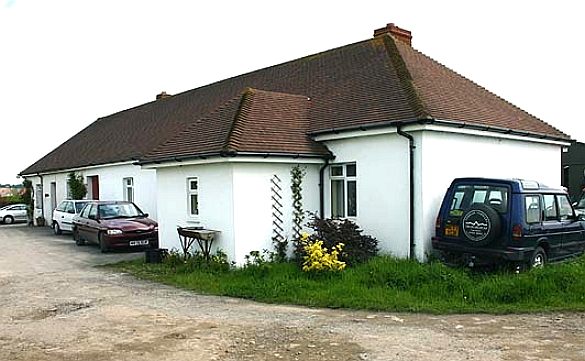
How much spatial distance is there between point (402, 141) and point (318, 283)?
13.6 ft

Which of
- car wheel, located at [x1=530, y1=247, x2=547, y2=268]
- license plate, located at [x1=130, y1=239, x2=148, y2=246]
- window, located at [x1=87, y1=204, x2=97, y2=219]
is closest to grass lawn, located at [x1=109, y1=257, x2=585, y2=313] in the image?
car wheel, located at [x1=530, y1=247, x2=547, y2=268]

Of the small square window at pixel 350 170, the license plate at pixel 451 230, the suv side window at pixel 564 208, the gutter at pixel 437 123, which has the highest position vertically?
the gutter at pixel 437 123

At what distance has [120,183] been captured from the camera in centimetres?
2612

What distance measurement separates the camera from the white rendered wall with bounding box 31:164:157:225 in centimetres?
2364

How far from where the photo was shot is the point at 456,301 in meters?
10.1

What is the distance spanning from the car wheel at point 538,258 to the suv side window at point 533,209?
61 centimetres

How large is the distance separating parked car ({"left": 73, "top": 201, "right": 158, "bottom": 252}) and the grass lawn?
6581mm

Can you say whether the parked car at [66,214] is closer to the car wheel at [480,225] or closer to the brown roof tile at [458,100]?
the brown roof tile at [458,100]

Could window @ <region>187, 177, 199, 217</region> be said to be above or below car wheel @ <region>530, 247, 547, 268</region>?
above

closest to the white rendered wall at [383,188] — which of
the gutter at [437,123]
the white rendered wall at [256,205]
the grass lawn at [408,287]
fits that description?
the gutter at [437,123]

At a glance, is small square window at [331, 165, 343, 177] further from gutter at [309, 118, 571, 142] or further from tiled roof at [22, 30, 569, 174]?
gutter at [309, 118, 571, 142]

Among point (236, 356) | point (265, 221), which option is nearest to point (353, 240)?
point (265, 221)

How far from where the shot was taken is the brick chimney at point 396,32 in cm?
1917

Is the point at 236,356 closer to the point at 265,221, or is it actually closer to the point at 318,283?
the point at 318,283
